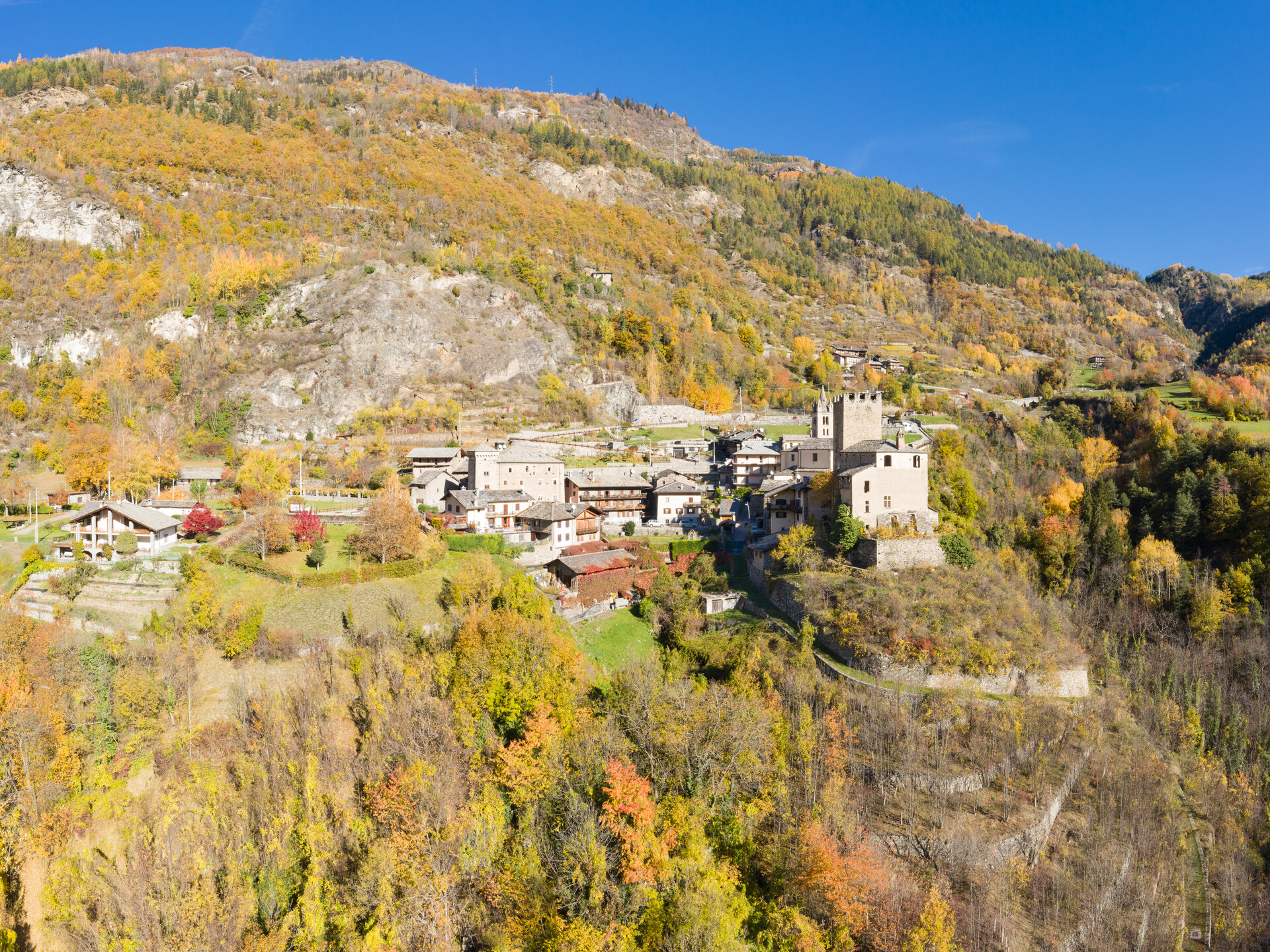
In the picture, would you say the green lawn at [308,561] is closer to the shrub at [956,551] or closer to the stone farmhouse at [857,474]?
the stone farmhouse at [857,474]

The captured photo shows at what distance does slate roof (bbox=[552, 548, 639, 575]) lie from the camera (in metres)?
41.9

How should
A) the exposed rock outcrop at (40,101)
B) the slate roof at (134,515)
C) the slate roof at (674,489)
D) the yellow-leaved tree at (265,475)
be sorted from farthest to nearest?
the exposed rock outcrop at (40,101) < the slate roof at (674,489) < the yellow-leaved tree at (265,475) < the slate roof at (134,515)

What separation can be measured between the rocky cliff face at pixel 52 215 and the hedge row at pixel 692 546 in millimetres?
94198

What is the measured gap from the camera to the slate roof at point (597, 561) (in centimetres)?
4191

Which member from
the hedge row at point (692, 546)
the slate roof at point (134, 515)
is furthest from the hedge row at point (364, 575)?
the hedge row at point (692, 546)

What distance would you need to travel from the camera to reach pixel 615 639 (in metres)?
37.3

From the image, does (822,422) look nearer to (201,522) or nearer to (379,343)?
(201,522)

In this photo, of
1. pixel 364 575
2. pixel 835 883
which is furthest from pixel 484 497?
pixel 835 883

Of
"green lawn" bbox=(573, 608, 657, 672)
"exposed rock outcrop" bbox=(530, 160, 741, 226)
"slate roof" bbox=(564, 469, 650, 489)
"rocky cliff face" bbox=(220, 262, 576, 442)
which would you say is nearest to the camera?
"green lawn" bbox=(573, 608, 657, 672)

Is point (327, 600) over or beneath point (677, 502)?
beneath

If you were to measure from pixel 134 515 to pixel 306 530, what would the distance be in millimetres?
8778

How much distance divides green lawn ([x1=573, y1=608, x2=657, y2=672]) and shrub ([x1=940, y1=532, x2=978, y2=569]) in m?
16.3

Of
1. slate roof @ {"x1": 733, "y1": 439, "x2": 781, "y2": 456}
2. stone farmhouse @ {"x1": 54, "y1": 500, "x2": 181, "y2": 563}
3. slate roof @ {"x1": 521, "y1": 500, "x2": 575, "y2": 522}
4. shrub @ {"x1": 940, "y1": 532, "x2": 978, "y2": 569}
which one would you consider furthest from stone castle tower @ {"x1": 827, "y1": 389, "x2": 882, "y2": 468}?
stone farmhouse @ {"x1": 54, "y1": 500, "x2": 181, "y2": 563}

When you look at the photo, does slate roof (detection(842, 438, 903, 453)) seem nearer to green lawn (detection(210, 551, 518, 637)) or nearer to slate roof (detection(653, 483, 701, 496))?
slate roof (detection(653, 483, 701, 496))
